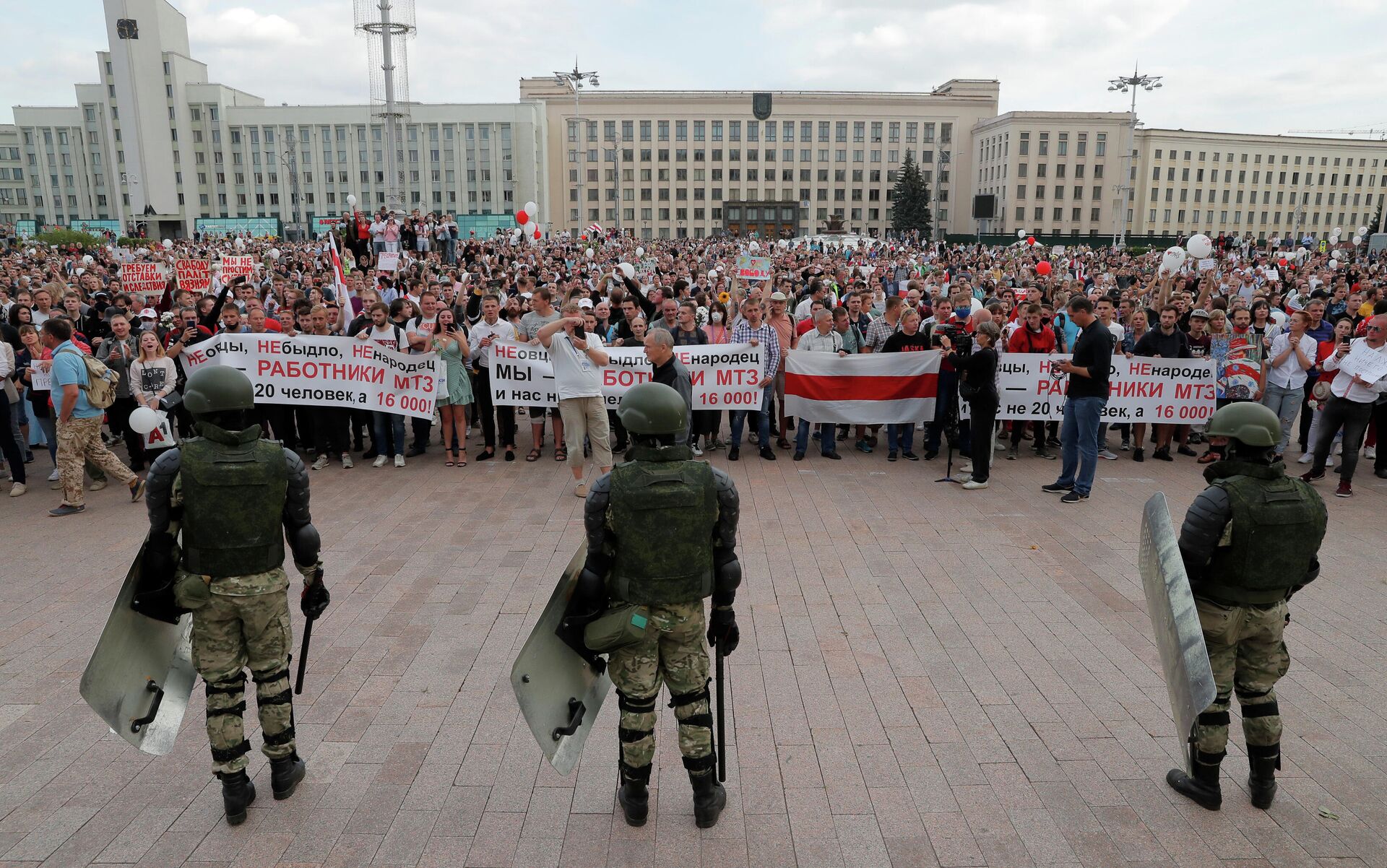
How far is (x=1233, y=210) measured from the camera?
116 meters

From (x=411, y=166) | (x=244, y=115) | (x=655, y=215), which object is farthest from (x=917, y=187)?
(x=244, y=115)

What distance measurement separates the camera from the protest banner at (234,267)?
15.7m

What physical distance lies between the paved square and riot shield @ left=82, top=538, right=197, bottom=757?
336 millimetres

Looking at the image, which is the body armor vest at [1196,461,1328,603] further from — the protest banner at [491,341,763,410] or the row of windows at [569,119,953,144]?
the row of windows at [569,119,953,144]

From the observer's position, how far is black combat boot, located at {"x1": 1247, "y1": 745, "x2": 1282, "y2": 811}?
12.1 ft

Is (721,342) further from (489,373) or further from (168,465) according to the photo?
(168,465)

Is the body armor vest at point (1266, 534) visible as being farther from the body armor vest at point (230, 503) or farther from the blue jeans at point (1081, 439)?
the blue jeans at point (1081, 439)

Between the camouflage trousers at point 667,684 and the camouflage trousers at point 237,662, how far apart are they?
1.50 meters

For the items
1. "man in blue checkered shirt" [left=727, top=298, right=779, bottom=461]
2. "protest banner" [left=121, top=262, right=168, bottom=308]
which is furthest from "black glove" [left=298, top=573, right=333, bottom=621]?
"protest banner" [left=121, top=262, right=168, bottom=308]

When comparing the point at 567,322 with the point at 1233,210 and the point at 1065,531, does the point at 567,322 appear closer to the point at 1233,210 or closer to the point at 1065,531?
the point at 1065,531

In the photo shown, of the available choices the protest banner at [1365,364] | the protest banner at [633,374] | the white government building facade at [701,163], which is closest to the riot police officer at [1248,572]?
the protest banner at [1365,364]

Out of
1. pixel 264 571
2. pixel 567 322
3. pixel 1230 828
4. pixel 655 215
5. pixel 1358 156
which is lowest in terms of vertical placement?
pixel 1230 828

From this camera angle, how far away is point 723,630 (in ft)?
11.8

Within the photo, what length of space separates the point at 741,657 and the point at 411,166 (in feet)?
360
